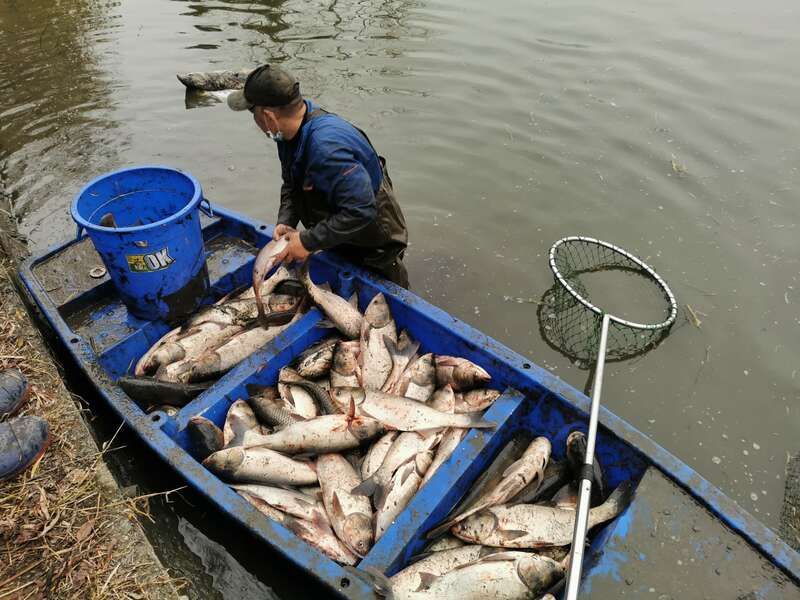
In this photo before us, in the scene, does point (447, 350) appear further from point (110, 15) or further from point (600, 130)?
point (110, 15)

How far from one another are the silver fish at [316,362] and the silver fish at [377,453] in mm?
767

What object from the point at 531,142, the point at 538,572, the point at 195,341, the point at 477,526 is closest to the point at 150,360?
the point at 195,341

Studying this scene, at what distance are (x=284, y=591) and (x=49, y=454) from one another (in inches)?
66.4

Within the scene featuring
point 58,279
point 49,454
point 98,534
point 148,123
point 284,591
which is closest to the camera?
point 98,534

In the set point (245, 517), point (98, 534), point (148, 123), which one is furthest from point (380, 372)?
point (148, 123)

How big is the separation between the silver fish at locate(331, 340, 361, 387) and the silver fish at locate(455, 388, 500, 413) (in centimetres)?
76

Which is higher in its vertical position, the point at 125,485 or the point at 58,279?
the point at 58,279

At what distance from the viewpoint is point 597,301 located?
5734 millimetres

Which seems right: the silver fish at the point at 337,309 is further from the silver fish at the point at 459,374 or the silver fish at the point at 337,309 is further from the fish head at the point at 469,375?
the fish head at the point at 469,375

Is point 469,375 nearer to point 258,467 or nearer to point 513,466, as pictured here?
point 513,466

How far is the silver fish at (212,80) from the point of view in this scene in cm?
971

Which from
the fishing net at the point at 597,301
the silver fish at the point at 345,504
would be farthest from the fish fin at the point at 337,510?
the fishing net at the point at 597,301

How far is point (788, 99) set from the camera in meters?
8.41

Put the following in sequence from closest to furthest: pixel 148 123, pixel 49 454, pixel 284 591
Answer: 1. pixel 49 454
2. pixel 284 591
3. pixel 148 123
